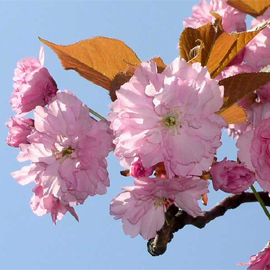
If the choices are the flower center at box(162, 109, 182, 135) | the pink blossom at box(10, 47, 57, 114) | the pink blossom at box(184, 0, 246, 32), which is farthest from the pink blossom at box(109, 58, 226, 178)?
the pink blossom at box(184, 0, 246, 32)

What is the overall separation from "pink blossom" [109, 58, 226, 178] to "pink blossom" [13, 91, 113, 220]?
0.34ft

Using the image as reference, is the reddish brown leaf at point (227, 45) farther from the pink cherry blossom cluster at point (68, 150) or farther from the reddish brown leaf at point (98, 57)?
the pink cherry blossom cluster at point (68, 150)

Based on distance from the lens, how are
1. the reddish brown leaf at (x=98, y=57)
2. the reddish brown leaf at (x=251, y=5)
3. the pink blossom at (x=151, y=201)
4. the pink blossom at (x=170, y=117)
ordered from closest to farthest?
the pink blossom at (x=170, y=117), the pink blossom at (x=151, y=201), the reddish brown leaf at (x=98, y=57), the reddish brown leaf at (x=251, y=5)

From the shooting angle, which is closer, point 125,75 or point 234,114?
point 125,75

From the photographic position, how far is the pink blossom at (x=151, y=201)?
1304 millimetres

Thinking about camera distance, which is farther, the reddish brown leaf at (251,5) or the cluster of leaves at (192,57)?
the reddish brown leaf at (251,5)

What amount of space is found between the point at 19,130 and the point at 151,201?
1.44 feet

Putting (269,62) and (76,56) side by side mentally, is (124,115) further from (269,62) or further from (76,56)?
(269,62)

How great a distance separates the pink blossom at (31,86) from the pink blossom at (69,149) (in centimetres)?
17

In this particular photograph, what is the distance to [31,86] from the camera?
1.49 m

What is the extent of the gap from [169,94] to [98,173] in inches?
11.6

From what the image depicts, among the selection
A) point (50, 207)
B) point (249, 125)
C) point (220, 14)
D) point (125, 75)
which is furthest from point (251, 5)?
point (50, 207)

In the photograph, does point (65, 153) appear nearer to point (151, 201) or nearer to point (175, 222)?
point (151, 201)

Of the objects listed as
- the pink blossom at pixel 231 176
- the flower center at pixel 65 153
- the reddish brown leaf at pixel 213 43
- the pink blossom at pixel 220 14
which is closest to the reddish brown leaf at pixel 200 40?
the reddish brown leaf at pixel 213 43
